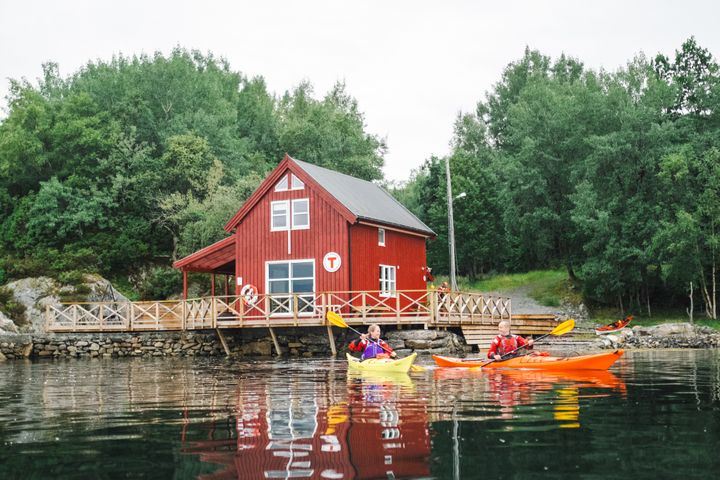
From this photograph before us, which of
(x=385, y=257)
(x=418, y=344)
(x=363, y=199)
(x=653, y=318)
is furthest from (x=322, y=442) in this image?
(x=653, y=318)

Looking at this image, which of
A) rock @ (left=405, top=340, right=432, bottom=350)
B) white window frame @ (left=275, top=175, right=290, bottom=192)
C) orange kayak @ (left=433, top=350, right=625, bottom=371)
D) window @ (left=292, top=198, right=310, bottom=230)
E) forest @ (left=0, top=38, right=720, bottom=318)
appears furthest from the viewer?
forest @ (left=0, top=38, right=720, bottom=318)

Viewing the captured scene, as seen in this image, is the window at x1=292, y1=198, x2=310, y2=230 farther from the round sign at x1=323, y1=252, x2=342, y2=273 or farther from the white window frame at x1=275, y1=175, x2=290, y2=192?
the round sign at x1=323, y1=252, x2=342, y2=273

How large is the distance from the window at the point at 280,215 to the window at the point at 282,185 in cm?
50

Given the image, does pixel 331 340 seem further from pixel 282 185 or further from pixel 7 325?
pixel 7 325

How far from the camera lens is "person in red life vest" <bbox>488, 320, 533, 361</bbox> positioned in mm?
16844

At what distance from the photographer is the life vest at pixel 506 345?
17.2m

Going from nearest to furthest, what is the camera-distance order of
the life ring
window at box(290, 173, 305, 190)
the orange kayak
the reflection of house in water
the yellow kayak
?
the reflection of house in water, the orange kayak, the yellow kayak, the life ring, window at box(290, 173, 305, 190)

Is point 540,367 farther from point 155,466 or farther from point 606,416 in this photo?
point 155,466

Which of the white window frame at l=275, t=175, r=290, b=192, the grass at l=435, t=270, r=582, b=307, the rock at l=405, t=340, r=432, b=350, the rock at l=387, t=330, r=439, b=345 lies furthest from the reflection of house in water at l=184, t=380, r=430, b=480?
the grass at l=435, t=270, r=582, b=307

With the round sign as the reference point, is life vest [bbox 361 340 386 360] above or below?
below

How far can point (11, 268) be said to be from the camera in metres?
40.3

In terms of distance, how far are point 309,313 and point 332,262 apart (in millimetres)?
2113

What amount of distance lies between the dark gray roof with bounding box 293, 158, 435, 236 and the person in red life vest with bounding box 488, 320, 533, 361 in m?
11.0

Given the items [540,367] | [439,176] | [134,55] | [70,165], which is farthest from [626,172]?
[134,55]
